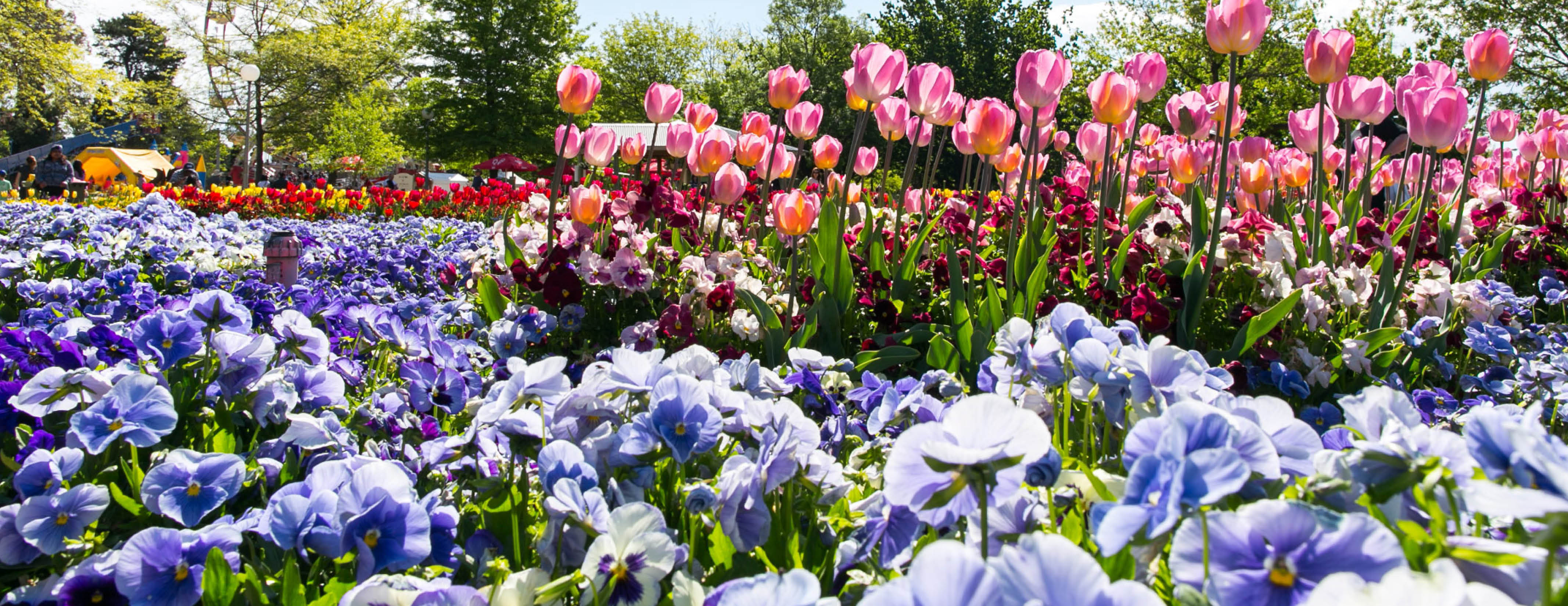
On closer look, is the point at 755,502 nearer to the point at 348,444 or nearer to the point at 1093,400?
the point at 1093,400

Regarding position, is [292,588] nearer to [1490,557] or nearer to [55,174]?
[1490,557]

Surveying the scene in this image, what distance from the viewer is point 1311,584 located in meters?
0.71

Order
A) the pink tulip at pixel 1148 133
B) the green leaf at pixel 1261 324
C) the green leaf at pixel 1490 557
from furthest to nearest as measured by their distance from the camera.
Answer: the pink tulip at pixel 1148 133, the green leaf at pixel 1261 324, the green leaf at pixel 1490 557

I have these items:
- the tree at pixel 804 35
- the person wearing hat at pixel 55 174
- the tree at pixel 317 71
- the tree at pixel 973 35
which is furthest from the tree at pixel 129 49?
the person wearing hat at pixel 55 174

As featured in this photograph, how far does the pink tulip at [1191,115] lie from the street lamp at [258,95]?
21.0 metres

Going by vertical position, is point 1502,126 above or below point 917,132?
above

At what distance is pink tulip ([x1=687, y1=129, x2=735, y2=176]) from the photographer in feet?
12.8

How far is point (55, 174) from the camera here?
1448cm

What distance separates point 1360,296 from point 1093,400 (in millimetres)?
2352

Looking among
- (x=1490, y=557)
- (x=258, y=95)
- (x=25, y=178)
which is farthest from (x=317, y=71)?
(x=1490, y=557)

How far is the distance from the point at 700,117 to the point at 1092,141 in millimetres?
1824

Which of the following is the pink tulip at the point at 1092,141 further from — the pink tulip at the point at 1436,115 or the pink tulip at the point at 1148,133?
the pink tulip at the point at 1436,115

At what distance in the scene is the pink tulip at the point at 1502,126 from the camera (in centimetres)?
445

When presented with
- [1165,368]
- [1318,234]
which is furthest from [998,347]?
[1318,234]
